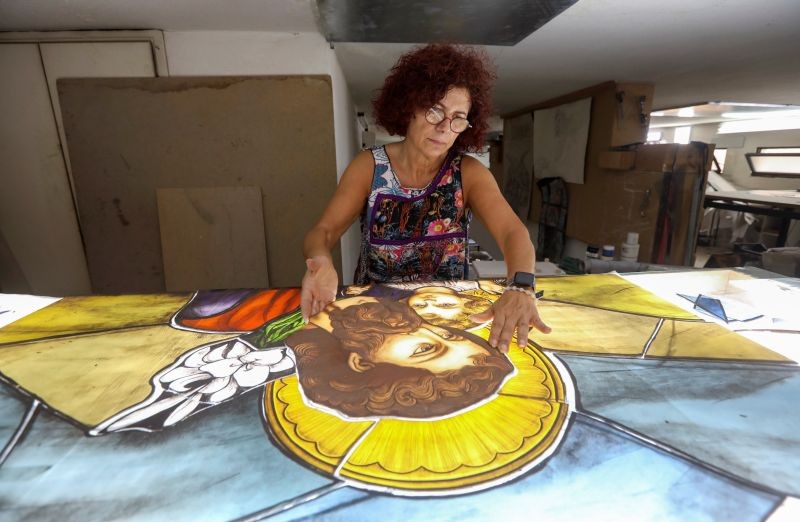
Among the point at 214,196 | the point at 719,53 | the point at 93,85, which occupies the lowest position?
the point at 214,196

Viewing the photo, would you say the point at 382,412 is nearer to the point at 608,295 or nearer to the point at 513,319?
the point at 513,319

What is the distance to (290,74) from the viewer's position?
2.06 meters

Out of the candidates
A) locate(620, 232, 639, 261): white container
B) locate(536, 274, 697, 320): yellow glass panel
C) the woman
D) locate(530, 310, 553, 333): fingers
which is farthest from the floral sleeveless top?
locate(620, 232, 639, 261): white container

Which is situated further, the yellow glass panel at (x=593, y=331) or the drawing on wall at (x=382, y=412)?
the yellow glass panel at (x=593, y=331)

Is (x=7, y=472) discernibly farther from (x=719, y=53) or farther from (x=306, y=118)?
(x=719, y=53)

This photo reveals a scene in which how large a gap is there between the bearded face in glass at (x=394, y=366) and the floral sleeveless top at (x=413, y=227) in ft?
1.35

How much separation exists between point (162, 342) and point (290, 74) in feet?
5.52

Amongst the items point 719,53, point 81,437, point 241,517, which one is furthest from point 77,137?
point 719,53

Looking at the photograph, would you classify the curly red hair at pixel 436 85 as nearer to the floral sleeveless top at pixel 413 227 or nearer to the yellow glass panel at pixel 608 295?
the floral sleeveless top at pixel 413 227

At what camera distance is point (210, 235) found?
7.07 feet

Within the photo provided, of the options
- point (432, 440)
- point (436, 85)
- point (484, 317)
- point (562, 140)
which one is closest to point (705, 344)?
point (484, 317)

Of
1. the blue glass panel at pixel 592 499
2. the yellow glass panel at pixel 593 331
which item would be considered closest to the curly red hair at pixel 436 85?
the yellow glass panel at pixel 593 331

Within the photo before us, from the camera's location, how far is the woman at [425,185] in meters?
1.20

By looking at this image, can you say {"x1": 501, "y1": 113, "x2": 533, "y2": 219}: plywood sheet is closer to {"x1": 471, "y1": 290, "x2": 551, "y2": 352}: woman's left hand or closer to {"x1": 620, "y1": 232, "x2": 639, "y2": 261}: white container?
{"x1": 620, "y1": 232, "x2": 639, "y2": 261}: white container
